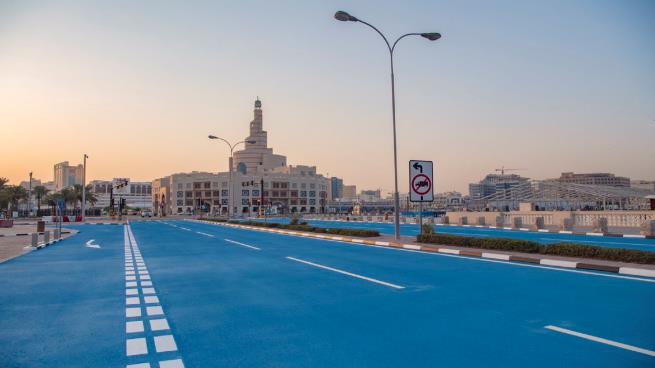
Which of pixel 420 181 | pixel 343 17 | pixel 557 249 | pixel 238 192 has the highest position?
pixel 343 17

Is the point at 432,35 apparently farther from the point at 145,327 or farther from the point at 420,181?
the point at 145,327

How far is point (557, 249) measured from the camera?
42.6 feet

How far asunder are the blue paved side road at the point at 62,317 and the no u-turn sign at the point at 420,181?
1162 centimetres

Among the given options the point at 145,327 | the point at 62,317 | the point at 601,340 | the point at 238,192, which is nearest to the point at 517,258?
the point at 601,340

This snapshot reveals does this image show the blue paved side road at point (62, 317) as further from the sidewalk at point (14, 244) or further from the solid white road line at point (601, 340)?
the solid white road line at point (601, 340)

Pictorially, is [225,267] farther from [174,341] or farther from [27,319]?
[174,341]

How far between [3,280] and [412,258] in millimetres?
11074

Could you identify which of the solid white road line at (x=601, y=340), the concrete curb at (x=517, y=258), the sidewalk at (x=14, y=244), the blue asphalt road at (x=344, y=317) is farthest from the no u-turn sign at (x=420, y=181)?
the sidewalk at (x=14, y=244)

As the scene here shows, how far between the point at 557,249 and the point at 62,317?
12418mm

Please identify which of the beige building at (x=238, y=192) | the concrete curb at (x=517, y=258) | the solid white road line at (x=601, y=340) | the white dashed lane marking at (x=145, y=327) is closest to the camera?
the solid white road line at (x=601, y=340)

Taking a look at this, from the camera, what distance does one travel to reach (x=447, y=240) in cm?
1747

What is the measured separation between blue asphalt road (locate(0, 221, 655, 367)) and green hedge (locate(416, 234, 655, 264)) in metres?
1.90

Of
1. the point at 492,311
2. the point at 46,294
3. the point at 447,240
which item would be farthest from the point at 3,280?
the point at 447,240

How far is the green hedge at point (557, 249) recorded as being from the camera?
11.1m
